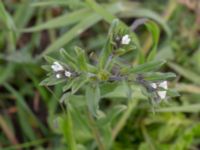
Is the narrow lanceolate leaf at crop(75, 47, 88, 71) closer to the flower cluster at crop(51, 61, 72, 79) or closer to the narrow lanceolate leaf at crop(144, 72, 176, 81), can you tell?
the flower cluster at crop(51, 61, 72, 79)

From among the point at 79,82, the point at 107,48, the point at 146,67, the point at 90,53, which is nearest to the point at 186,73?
the point at 90,53

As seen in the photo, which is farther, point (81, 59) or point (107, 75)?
point (107, 75)

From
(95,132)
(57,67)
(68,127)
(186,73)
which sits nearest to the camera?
(57,67)

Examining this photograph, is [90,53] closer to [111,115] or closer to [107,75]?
[111,115]

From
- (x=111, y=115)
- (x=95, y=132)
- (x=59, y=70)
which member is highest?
(x=59, y=70)

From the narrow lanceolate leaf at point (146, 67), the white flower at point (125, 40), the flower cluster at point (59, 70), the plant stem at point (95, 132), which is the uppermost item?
the white flower at point (125, 40)

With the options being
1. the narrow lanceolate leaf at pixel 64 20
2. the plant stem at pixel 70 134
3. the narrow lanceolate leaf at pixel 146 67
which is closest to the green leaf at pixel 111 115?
the plant stem at pixel 70 134

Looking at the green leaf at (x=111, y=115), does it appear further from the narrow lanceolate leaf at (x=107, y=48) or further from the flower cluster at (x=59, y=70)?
the flower cluster at (x=59, y=70)
